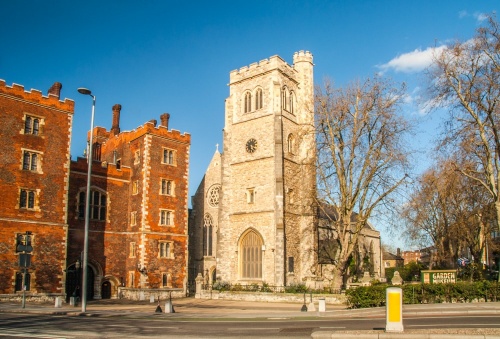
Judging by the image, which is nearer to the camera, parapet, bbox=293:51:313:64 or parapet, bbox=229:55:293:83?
parapet, bbox=229:55:293:83

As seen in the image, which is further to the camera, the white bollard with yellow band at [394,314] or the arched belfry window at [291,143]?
the arched belfry window at [291,143]

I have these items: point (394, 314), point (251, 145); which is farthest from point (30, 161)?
point (394, 314)

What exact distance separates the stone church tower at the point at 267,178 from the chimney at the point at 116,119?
1026cm

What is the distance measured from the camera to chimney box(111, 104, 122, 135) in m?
46.2

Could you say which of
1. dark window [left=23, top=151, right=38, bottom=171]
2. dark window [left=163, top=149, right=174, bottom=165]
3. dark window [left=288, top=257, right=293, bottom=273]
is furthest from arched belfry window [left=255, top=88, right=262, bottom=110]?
dark window [left=23, top=151, right=38, bottom=171]

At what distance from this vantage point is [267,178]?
40500 mm

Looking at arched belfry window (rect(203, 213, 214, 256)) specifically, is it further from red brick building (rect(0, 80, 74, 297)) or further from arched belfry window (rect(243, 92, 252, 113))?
red brick building (rect(0, 80, 74, 297))

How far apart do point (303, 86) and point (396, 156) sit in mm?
15693

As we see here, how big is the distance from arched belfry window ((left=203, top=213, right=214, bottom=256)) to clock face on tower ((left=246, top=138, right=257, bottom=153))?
970 centimetres

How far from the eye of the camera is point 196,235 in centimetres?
4934

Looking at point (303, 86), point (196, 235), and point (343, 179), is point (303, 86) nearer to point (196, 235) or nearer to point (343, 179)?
point (343, 179)

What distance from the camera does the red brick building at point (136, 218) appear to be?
3700 centimetres

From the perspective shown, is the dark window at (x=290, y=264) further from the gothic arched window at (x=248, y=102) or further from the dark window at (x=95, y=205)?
the dark window at (x=95, y=205)

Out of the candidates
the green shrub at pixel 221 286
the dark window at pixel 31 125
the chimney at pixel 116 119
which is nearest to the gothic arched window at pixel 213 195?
the chimney at pixel 116 119
